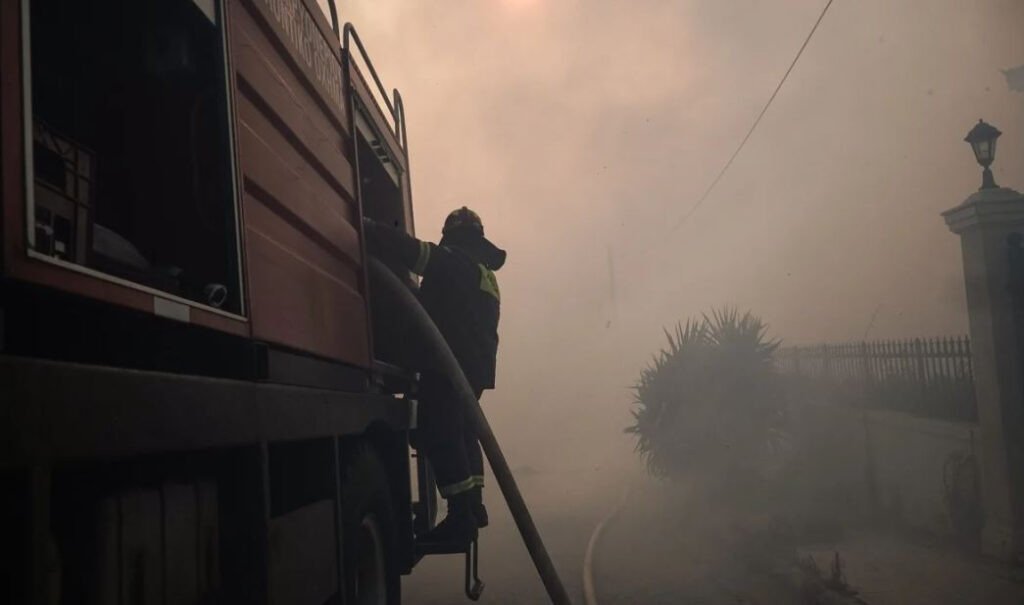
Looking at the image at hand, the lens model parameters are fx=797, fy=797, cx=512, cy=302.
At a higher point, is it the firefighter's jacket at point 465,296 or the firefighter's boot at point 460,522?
the firefighter's jacket at point 465,296

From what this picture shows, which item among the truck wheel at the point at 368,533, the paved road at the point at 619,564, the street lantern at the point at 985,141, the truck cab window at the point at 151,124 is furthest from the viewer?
the street lantern at the point at 985,141

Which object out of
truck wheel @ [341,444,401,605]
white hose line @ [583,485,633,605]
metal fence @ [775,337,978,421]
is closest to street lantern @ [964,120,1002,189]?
metal fence @ [775,337,978,421]

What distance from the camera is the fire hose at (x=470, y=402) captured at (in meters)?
4.37

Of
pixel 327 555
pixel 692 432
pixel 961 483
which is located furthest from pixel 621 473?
pixel 327 555

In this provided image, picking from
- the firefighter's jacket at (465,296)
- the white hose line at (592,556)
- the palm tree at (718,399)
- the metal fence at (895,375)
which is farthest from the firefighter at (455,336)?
the palm tree at (718,399)

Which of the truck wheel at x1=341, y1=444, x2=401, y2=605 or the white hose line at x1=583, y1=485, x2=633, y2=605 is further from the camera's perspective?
the white hose line at x1=583, y1=485, x2=633, y2=605

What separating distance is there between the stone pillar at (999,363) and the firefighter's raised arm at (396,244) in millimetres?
7276

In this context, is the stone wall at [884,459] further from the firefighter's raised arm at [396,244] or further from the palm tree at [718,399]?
the firefighter's raised arm at [396,244]

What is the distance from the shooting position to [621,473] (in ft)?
73.0

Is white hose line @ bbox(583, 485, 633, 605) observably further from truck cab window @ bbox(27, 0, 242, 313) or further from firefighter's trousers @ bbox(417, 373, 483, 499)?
truck cab window @ bbox(27, 0, 242, 313)

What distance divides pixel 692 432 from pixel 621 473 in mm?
8034

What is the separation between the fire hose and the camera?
14.3 ft

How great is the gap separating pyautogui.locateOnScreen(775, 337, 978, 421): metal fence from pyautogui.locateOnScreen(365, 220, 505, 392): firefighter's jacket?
24.4 feet

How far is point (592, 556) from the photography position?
34.7ft
